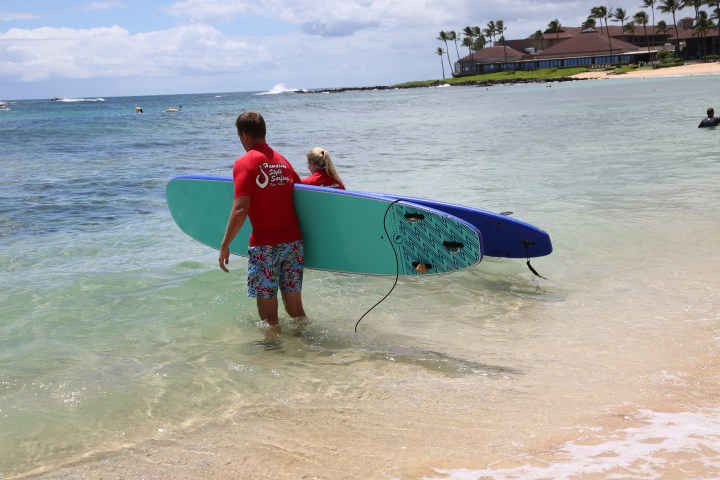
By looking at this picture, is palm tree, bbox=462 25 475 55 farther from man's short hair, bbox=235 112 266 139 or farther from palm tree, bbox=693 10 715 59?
man's short hair, bbox=235 112 266 139

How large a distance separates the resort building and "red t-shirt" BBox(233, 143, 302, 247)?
109 meters

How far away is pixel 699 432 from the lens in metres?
3.49

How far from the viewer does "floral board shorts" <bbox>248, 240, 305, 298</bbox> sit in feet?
16.7

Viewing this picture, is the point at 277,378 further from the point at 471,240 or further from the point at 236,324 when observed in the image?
the point at 471,240

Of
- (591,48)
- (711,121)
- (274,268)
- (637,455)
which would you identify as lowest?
(637,455)

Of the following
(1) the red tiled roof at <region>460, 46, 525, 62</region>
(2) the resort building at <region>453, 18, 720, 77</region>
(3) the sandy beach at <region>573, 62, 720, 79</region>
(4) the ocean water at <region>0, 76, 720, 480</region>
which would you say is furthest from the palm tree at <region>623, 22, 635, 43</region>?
(4) the ocean water at <region>0, 76, 720, 480</region>

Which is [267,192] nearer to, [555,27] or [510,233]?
[510,233]

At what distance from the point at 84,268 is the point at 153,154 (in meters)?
15.8

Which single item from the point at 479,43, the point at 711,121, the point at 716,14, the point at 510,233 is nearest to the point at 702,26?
the point at 716,14

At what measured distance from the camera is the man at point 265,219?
4816mm

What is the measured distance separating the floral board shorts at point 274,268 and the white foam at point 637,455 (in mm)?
2222

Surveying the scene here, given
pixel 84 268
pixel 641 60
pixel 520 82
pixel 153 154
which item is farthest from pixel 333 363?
pixel 641 60

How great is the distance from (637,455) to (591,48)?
378 feet

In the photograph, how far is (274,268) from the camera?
5145 mm
